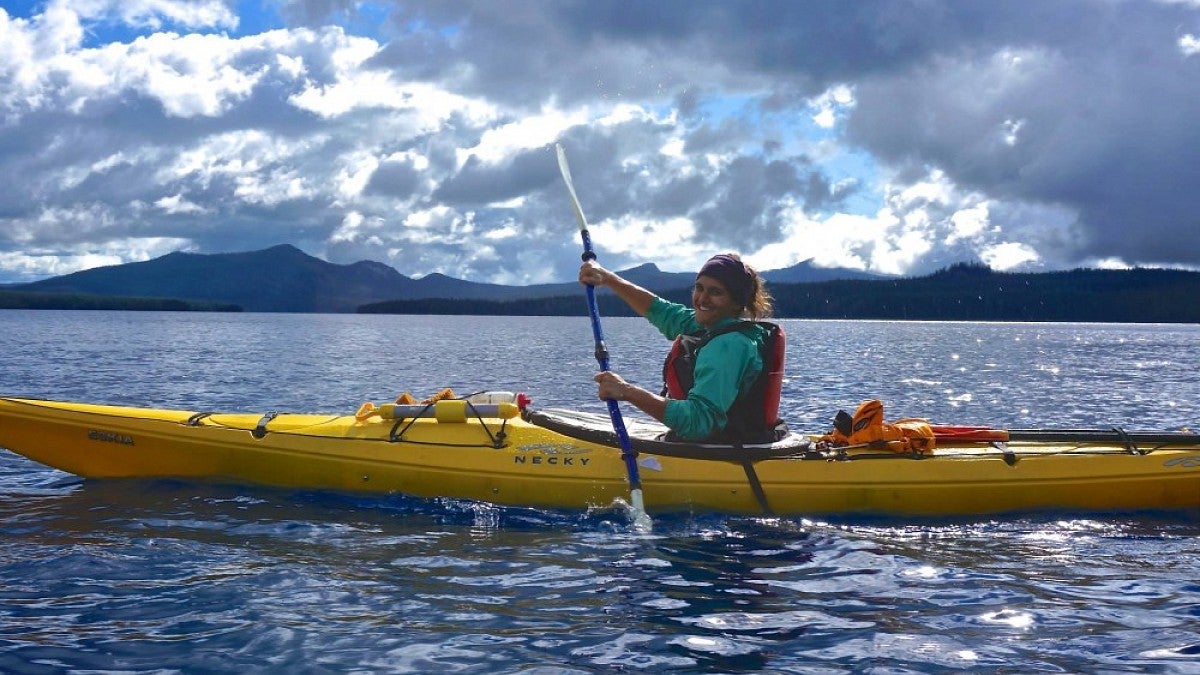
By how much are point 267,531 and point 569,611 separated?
354 centimetres

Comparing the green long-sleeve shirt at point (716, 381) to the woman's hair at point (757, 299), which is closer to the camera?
the green long-sleeve shirt at point (716, 381)

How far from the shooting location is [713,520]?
8.90 meters

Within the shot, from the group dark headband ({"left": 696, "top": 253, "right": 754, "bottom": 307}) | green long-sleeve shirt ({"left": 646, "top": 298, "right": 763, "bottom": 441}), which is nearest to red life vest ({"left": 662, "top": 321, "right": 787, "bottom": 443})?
green long-sleeve shirt ({"left": 646, "top": 298, "right": 763, "bottom": 441})

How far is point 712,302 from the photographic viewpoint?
28.5 feet

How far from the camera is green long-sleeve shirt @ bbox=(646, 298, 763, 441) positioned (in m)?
8.30

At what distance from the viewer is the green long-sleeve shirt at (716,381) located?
830 cm

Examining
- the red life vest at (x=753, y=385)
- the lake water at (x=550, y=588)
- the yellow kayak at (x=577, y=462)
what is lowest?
the lake water at (x=550, y=588)

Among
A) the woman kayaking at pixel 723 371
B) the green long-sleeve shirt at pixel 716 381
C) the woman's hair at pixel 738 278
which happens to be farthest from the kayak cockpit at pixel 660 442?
the woman's hair at pixel 738 278

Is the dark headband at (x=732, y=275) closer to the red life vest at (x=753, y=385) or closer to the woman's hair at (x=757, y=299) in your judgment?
the woman's hair at (x=757, y=299)

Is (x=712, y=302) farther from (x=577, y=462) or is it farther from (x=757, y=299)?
(x=577, y=462)

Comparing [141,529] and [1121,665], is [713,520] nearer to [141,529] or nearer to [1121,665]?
[1121,665]

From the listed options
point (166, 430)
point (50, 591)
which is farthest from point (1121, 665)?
point (166, 430)

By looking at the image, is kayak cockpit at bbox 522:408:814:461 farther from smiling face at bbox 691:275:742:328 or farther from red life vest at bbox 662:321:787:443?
smiling face at bbox 691:275:742:328

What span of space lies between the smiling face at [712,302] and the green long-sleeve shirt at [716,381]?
0.18 meters
